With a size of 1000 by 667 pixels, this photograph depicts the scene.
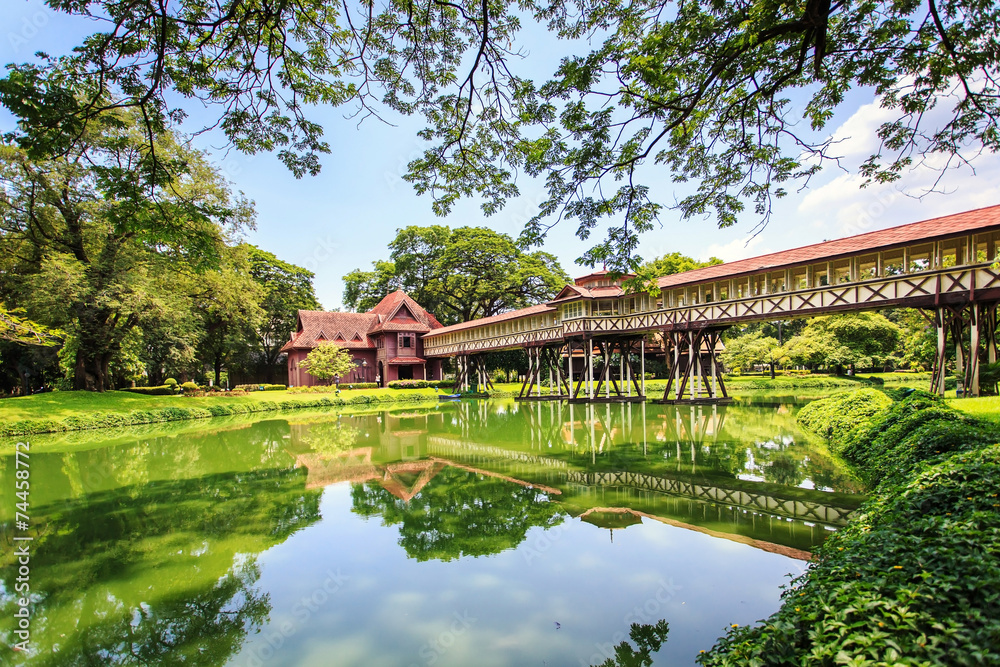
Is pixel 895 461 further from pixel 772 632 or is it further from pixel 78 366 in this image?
pixel 78 366

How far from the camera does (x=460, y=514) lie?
22.5 feet

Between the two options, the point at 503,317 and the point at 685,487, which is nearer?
the point at 685,487

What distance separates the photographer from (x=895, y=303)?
1546 cm

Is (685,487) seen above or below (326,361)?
below

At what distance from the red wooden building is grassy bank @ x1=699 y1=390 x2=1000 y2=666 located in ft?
122

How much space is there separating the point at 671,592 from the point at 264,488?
751cm

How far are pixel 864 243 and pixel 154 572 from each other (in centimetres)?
2066

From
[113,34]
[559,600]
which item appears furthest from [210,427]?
[559,600]

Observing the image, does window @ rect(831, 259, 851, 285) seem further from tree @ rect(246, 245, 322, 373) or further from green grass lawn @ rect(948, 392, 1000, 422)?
tree @ rect(246, 245, 322, 373)

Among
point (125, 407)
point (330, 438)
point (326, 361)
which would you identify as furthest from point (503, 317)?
point (125, 407)

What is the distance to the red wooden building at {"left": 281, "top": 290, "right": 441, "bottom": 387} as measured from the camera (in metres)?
39.4

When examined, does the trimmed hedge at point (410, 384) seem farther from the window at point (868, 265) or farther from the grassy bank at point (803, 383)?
the window at point (868, 265)

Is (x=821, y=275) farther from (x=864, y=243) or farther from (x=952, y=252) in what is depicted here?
(x=952, y=252)

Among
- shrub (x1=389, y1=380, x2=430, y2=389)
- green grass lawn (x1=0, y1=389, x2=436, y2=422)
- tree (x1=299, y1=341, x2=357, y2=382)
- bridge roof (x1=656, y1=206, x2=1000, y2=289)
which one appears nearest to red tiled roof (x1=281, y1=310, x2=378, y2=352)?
tree (x1=299, y1=341, x2=357, y2=382)
